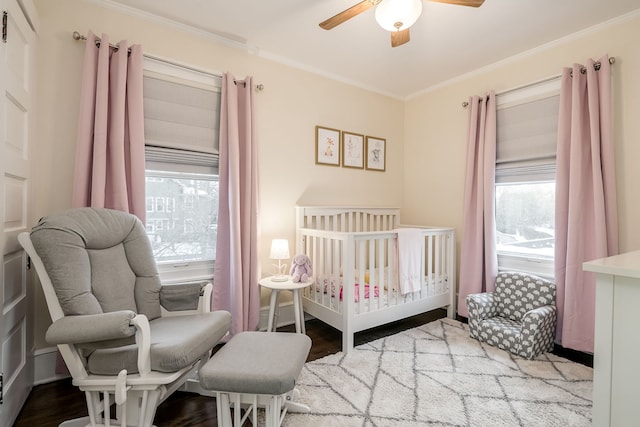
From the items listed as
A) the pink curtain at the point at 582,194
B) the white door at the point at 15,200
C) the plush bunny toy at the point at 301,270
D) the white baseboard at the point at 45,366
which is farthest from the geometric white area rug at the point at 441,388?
the white baseboard at the point at 45,366

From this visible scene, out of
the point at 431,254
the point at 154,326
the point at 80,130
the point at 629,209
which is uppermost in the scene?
the point at 80,130

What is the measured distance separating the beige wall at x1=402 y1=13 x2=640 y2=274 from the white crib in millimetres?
587

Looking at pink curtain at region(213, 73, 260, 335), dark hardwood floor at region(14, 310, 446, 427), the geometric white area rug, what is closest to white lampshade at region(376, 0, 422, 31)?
pink curtain at region(213, 73, 260, 335)

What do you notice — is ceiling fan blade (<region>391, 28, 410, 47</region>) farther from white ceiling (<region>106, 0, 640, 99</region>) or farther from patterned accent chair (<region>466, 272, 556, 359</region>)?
patterned accent chair (<region>466, 272, 556, 359</region>)

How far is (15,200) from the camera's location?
1.59 meters

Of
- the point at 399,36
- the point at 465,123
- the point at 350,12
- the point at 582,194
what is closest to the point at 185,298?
the point at 350,12

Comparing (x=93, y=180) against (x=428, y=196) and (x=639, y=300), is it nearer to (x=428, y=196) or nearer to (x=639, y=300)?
(x=639, y=300)

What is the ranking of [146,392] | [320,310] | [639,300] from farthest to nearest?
1. [320,310]
2. [146,392]
3. [639,300]

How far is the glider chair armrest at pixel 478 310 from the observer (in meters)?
2.47

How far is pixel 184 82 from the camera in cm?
231

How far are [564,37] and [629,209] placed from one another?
1414 mm

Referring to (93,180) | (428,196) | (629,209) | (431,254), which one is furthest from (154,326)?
(629,209)

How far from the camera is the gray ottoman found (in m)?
1.19

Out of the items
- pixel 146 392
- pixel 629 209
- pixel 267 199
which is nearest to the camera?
pixel 146 392
